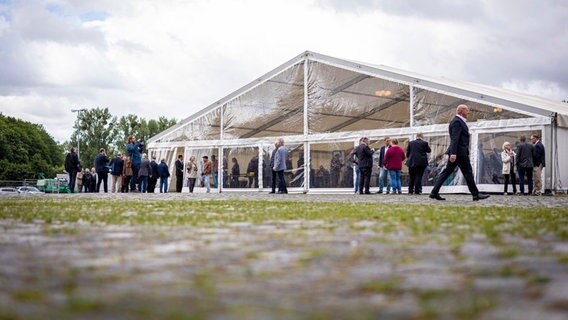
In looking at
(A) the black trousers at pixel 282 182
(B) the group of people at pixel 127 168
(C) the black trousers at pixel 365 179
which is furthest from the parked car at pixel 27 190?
(C) the black trousers at pixel 365 179

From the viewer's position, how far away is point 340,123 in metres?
26.7

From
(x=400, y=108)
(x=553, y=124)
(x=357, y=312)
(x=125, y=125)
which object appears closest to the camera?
(x=357, y=312)

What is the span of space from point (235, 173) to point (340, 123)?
18.8 ft

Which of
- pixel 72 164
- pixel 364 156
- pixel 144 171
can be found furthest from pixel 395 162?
pixel 72 164

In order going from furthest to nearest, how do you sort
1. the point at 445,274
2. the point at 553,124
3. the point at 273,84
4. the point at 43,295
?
1. the point at 273,84
2. the point at 553,124
3. the point at 445,274
4. the point at 43,295

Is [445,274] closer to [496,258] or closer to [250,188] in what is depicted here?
[496,258]

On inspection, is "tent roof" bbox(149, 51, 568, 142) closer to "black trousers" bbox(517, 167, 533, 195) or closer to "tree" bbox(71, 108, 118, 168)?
"black trousers" bbox(517, 167, 533, 195)

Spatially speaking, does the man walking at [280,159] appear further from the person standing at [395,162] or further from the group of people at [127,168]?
the group of people at [127,168]

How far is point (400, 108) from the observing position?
82.3 feet

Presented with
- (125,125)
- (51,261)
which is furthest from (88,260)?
(125,125)

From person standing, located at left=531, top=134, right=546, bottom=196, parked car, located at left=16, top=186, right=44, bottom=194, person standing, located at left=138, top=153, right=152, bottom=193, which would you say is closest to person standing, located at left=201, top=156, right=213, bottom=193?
person standing, located at left=138, top=153, right=152, bottom=193

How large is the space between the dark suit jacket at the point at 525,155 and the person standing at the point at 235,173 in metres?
12.8

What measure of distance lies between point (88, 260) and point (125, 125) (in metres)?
119

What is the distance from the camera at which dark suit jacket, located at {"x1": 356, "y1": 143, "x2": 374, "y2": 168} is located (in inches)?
879
